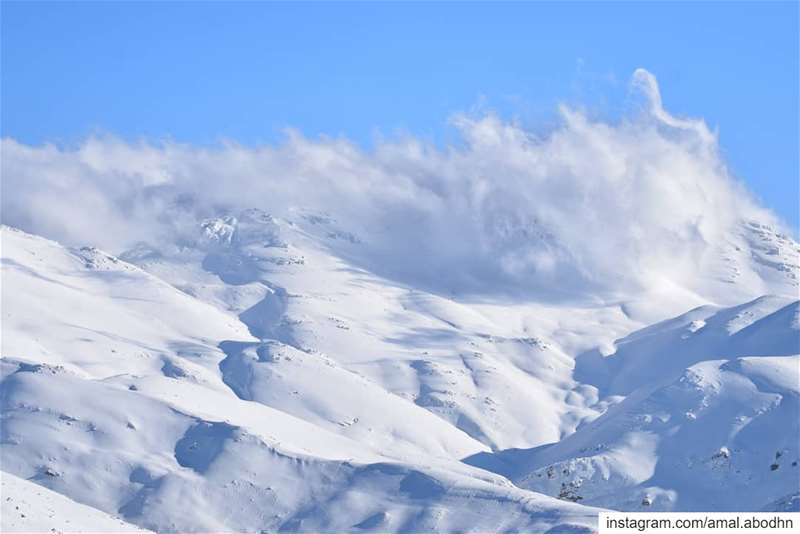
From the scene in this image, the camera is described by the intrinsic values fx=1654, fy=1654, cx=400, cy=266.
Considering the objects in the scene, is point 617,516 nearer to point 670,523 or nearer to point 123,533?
point 670,523

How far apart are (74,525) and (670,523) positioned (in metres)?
64.1

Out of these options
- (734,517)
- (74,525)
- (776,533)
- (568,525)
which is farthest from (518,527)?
(74,525)

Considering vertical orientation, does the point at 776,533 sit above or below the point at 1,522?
above

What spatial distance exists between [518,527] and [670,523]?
3231 cm

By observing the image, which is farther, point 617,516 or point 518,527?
point 518,527

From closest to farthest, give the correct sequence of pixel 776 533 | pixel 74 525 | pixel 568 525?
1. pixel 776 533
2. pixel 74 525
3. pixel 568 525

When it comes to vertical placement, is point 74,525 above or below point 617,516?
below

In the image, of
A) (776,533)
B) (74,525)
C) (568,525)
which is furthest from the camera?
(568,525)

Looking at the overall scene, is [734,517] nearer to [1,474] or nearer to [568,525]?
[568,525]

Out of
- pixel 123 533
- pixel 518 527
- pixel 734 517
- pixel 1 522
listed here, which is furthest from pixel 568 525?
pixel 1 522

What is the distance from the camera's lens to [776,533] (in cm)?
16588

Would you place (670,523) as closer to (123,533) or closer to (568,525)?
(568,525)

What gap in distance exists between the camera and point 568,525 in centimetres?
19350

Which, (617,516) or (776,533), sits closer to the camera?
(776,533)
